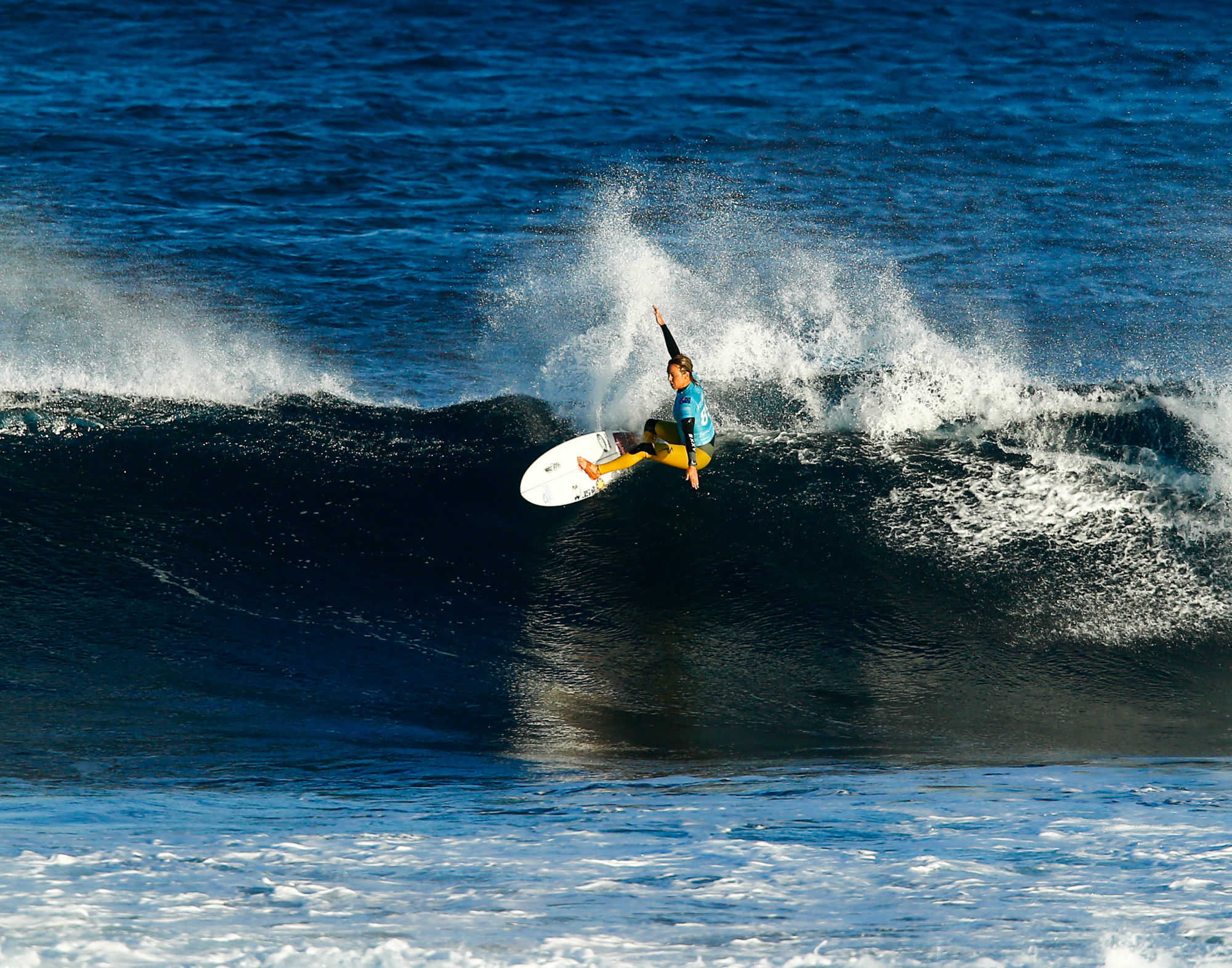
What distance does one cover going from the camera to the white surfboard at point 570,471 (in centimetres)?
1022

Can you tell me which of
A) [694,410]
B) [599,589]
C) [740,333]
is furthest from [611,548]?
[740,333]

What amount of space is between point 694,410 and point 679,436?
719mm

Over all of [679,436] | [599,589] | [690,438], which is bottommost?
[599,589]

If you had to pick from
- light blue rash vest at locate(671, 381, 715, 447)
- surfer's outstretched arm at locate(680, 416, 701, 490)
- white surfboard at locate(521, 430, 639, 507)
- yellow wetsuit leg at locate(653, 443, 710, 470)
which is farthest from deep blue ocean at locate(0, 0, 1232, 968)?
light blue rash vest at locate(671, 381, 715, 447)

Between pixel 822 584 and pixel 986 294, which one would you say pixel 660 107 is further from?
pixel 822 584

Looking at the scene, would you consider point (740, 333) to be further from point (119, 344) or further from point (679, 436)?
point (119, 344)

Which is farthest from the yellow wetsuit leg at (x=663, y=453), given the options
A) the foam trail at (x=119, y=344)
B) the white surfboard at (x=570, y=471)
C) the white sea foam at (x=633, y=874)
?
the foam trail at (x=119, y=344)

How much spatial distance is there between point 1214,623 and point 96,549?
362 inches

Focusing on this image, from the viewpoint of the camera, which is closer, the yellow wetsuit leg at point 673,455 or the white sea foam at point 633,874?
the white sea foam at point 633,874

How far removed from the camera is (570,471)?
33.9ft

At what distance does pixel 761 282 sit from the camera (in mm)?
16219

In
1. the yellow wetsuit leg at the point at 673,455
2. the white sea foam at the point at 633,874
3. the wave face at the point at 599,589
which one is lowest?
the white sea foam at the point at 633,874

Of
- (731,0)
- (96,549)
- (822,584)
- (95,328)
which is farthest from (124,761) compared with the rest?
(731,0)

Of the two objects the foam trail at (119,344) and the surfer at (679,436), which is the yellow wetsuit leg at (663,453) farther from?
the foam trail at (119,344)
